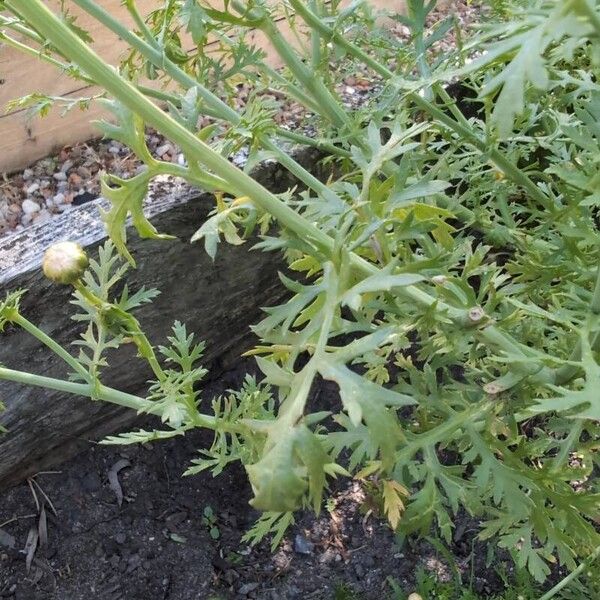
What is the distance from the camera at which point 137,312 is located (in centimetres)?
148

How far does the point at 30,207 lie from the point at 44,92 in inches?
11.2

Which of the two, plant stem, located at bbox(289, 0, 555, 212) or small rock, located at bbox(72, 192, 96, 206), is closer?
plant stem, located at bbox(289, 0, 555, 212)

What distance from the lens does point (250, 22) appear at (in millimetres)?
923

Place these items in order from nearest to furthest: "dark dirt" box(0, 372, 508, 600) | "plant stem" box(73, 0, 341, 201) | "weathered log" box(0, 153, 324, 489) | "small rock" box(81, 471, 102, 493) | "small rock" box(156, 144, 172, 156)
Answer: "plant stem" box(73, 0, 341, 201) < "weathered log" box(0, 153, 324, 489) < "dark dirt" box(0, 372, 508, 600) < "small rock" box(81, 471, 102, 493) < "small rock" box(156, 144, 172, 156)

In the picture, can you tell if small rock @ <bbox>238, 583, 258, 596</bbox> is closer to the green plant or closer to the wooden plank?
the green plant

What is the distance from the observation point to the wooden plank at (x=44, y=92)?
1679 mm

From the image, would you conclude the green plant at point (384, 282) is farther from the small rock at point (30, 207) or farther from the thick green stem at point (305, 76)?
the small rock at point (30, 207)

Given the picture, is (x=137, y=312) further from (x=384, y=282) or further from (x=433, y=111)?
(x=384, y=282)

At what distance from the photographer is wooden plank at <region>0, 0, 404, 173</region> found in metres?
1.68

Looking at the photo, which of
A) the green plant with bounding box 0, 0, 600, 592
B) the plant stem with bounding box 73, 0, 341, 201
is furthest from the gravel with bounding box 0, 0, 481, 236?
the plant stem with bounding box 73, 0, 341, 201

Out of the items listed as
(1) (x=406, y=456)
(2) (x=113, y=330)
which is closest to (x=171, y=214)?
(2) (x=113, y=330)

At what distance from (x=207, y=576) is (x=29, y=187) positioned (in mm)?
1053

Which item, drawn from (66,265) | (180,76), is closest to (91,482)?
(66,265)

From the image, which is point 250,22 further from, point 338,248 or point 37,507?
point 37,507
